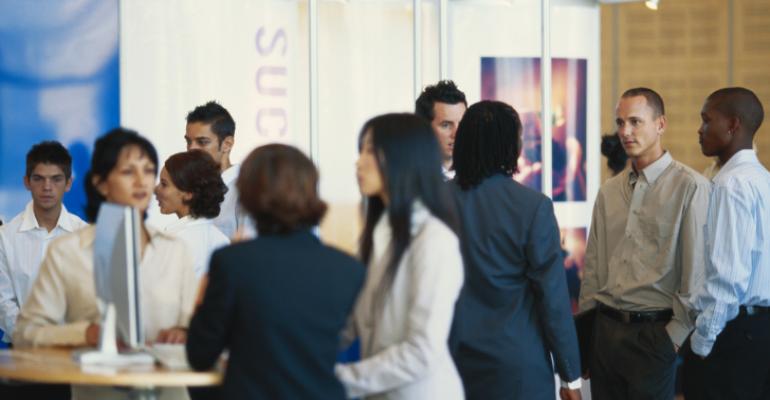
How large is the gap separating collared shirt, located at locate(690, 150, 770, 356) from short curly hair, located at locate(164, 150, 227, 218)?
2031 mm

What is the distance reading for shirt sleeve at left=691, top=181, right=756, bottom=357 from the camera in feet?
14.9

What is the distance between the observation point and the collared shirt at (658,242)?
457 centimetres

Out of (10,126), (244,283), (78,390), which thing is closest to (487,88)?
(10,126)

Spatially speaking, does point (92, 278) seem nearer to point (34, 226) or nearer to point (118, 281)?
point (118, 281)

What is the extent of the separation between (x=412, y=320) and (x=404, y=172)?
0.40 m

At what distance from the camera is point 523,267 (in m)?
3.90

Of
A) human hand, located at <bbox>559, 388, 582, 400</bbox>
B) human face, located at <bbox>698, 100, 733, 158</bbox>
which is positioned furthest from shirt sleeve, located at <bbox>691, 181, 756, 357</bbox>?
human hand, located at <bbox>559, 388, 582, 400</bbox>

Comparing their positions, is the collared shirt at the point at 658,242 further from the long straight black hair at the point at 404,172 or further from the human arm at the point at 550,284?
the long straight black hair at the point at 404,172

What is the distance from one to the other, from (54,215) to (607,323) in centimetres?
264

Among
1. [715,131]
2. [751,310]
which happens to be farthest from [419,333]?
[715,131]

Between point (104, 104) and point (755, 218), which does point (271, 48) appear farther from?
point (755, 218)

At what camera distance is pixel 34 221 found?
518 centimetres

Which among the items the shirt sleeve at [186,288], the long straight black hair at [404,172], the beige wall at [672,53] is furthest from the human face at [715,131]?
the beige wall at [672,53]

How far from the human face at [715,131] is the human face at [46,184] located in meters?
3.04
